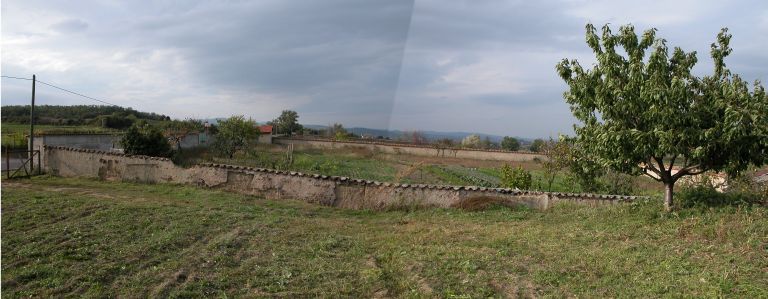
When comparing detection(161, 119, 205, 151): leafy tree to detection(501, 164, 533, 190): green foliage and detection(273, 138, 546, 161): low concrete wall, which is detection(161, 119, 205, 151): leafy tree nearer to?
detection(273, 138, 546, 161): low concrete wall

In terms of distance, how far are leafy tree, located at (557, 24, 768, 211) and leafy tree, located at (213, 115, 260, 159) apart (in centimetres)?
2113

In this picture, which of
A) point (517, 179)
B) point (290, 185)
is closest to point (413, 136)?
point (517, 179)

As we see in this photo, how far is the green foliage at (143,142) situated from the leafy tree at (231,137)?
4.34 metres

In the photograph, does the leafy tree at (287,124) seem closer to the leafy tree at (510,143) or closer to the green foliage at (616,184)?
the leafy tree at (510,143)

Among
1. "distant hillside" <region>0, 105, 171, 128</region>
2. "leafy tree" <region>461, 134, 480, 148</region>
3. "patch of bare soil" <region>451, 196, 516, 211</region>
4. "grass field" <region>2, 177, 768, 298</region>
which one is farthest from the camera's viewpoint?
"leafy tree" <region>461, 134, 480, 148</region>

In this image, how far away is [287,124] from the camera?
63.2 m

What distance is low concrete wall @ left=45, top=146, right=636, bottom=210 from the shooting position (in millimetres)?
13195

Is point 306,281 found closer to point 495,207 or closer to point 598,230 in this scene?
point 598,230

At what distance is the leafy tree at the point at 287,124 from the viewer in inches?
2414

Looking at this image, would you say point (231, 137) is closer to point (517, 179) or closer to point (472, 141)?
point (517, 179)

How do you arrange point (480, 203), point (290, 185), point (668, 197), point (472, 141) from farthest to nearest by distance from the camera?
point (472, 141) < point (290, 185) < point (480, 203) < point (668, 197)

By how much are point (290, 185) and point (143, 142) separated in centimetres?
1071

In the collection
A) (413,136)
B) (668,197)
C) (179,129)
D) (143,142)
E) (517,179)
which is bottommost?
(517,179)

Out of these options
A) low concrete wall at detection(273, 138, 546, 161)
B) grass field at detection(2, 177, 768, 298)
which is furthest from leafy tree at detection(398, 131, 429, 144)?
grass field at detection(2, 177, 768, 298)
